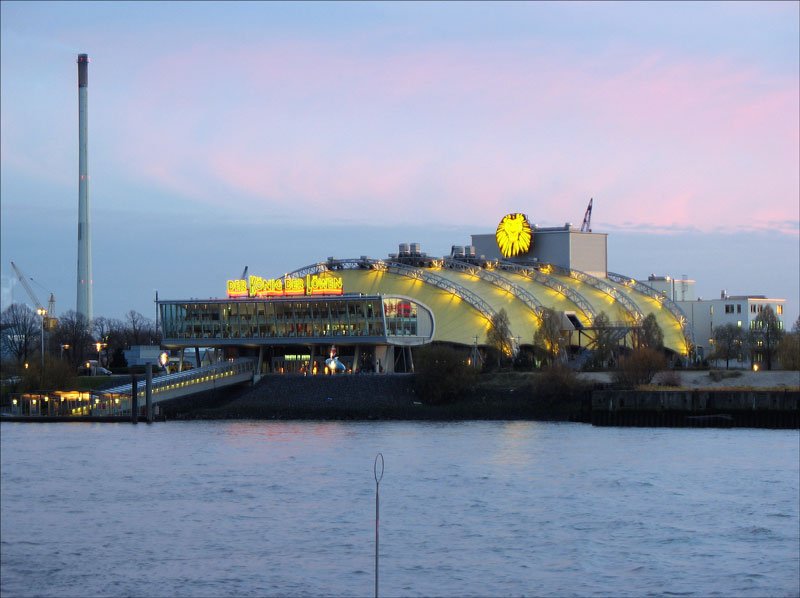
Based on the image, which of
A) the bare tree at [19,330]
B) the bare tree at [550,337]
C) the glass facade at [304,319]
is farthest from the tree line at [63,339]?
the bare tree at [550,337]

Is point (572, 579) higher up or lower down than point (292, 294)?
lower down

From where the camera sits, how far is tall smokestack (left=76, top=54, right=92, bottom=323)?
166 m

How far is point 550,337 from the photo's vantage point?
115 m

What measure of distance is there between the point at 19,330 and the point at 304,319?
54858 millimetres

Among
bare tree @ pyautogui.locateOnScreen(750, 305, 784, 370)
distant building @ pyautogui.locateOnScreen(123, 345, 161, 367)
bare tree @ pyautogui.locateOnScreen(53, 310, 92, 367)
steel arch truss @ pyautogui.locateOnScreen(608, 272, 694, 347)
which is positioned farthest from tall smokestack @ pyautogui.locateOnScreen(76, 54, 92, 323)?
bare tree @ pyautogui.locateOnScreen(750, 305, 784, 370)

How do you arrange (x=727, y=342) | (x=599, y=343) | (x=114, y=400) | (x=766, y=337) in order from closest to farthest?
1. (x=114, y=400)
2. (x=599, y=343)
3. (x=766, y=337)
4. (x=727, y=342)

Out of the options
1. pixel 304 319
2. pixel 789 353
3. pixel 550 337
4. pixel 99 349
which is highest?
pixel 304 319

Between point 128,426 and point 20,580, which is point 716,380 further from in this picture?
point 20,580

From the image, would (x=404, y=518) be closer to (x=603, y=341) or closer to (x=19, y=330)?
(x=603, y=341)

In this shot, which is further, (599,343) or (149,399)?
(599,343)

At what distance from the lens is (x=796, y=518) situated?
48.7m

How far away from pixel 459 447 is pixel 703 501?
21.2 metres

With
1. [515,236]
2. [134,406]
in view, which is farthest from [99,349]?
[134,406]

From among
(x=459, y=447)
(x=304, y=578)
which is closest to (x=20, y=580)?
(x=304, y=578)
